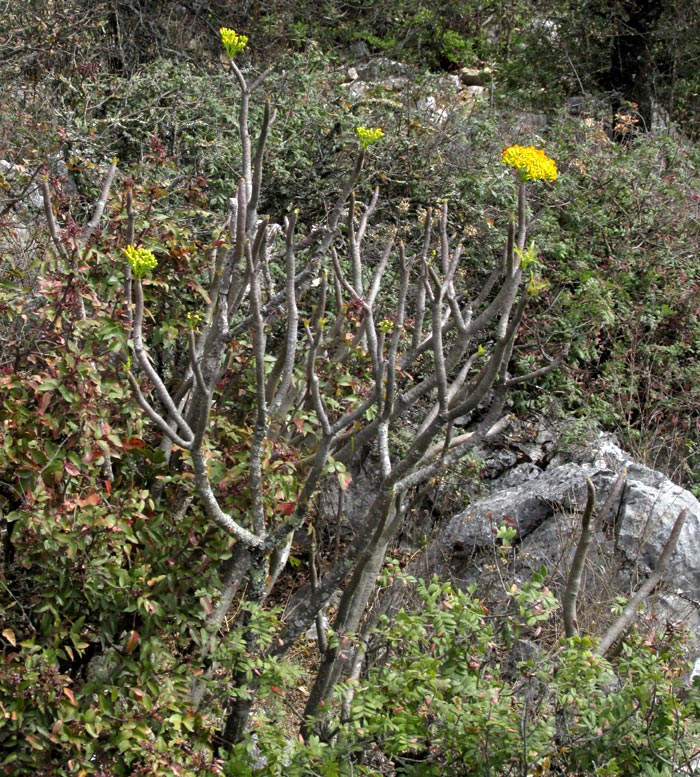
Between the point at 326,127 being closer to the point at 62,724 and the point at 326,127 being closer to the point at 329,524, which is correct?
the point at 329,524

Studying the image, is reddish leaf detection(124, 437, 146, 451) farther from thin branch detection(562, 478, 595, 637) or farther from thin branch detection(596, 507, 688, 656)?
thin branch detection(596, 507, 688, 656)

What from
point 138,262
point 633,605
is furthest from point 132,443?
point 633,605

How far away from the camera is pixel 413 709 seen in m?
2.67

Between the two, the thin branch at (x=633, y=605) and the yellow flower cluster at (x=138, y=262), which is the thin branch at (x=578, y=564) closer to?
the thin branch at (x=633, y=605)

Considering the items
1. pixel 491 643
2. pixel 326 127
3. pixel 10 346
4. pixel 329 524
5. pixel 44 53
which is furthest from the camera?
pixel 44 53

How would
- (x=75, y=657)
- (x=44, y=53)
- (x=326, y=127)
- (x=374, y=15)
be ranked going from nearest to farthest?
(x=75, y=657), (x=326, y=127), (x=44, y=53), (x=374, y=15)

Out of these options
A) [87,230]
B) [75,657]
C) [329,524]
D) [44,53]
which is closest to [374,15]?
[44,53]

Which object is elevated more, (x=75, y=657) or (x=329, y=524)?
(x=75, y=657)

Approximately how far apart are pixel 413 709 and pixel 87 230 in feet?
5.85

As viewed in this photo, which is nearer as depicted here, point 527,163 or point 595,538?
point 527,163

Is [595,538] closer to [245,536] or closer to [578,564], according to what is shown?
[578,564]

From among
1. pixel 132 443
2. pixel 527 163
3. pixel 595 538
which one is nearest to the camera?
pixel 527 163

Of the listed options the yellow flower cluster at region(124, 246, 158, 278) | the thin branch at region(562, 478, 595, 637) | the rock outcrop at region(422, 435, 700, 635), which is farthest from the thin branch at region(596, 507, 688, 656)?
the yellow flower cluster at region(124, 246, 158, 278)

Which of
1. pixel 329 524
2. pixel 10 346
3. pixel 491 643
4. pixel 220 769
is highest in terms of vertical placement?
pixel 10 346
